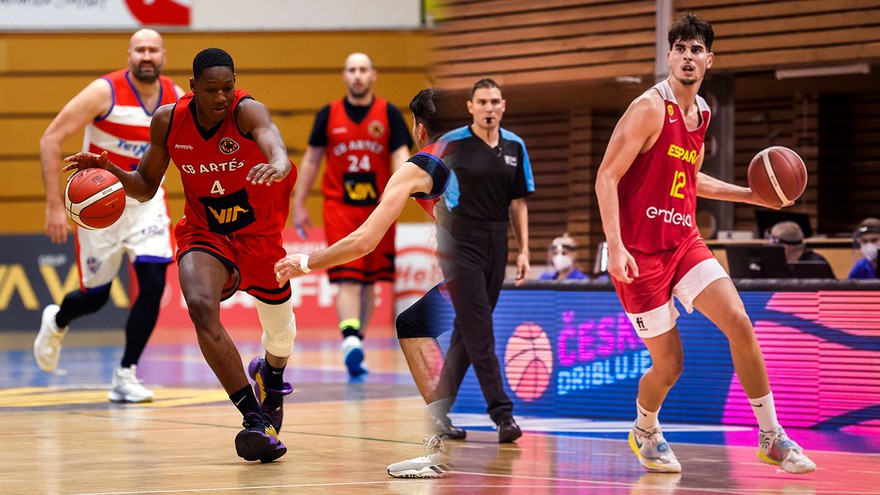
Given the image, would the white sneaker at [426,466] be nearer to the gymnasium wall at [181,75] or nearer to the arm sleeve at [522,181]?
the arm sleeve at [522,181]

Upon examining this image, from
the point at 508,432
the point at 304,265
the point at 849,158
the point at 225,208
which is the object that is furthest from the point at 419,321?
the point at 849,158

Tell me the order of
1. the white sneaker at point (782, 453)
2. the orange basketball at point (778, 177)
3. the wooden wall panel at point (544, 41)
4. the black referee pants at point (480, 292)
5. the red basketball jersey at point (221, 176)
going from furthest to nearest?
the wooden wall panel at point (544, 41), the black referee pants at point (480, 292), the orange basketball at point (778, 177), the red basketball jersey at point (221, 176), the white sneaker at point (782, 453)

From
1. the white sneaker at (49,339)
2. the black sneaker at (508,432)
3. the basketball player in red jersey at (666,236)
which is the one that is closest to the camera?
the basketball player in red jersey at (666,236)

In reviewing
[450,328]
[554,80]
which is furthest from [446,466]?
[554,80]

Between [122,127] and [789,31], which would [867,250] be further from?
[122,127]

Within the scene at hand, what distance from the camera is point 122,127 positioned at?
310 inches

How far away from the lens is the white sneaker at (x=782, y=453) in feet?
16.7

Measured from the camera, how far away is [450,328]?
25.2ft

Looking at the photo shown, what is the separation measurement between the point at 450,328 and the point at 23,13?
1183cm

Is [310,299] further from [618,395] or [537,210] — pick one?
[618,395]

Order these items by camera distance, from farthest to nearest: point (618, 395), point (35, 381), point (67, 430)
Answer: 1. point (35, 381)
2. point (618, 395)
3. point (67, 430)

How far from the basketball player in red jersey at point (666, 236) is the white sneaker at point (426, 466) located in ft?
3.23

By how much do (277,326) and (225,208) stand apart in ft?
2.02

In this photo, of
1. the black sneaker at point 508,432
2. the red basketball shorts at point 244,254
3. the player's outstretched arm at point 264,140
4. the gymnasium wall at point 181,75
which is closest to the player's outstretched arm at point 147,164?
the red basketball shorts at point 244,254
